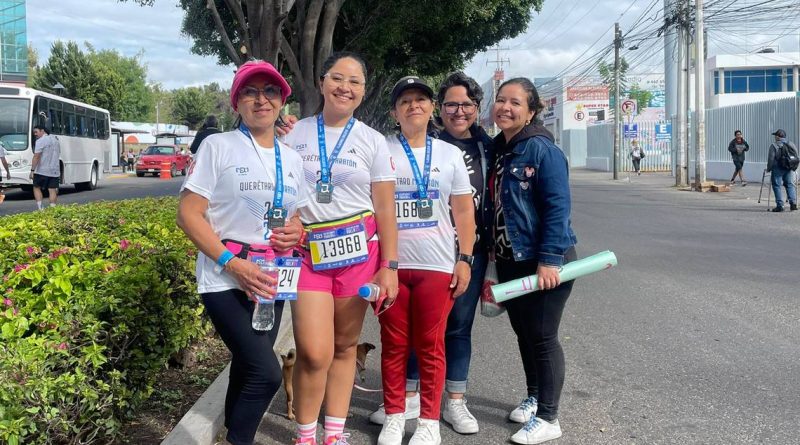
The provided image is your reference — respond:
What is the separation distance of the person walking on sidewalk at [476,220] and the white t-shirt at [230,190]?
135 centimetres

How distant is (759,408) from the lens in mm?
4348

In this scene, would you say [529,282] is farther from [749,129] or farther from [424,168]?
[749,129]

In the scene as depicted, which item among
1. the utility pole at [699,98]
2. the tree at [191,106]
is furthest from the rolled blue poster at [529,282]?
the tree at [191,106]

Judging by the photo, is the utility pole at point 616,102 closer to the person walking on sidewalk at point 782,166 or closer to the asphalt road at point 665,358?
the person walking on sidewalk at point 782,166

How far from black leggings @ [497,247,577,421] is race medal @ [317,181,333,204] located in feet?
3.60

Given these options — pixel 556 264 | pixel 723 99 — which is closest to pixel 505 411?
pixel 556 264

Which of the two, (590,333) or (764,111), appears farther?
(764,111)

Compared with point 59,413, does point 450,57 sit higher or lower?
higher

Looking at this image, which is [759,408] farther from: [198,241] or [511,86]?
[198,241]

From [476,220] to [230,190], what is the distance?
155 centimetres

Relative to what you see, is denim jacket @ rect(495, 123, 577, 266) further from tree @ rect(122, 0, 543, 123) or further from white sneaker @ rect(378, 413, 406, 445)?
tree @ rect(122, 0, 543, 123)

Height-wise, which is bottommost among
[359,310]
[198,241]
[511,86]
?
[359,310]

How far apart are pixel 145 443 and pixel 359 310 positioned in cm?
132

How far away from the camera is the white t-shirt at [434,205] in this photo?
3.70 metres
